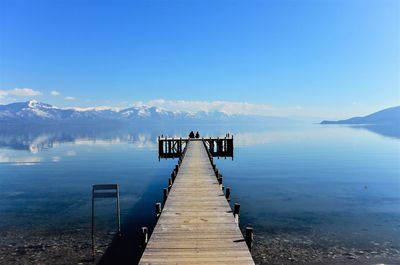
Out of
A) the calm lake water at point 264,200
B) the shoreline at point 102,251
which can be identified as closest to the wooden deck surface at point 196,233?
the shoreline at point 102,251

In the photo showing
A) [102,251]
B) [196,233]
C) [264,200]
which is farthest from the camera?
[264,200]

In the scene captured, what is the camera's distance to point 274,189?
35500mm

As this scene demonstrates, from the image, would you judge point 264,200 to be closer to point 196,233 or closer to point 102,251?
point 102,251

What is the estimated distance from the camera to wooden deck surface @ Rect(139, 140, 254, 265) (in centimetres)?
1056

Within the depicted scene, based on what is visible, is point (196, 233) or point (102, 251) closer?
point (196, 233)

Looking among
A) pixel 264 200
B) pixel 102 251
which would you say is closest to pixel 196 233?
pixel 102 251

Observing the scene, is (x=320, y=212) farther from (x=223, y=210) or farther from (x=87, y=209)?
(x=87, y=209)

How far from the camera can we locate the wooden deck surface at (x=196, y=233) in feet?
34.7

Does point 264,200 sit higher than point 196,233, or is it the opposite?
point 196,233

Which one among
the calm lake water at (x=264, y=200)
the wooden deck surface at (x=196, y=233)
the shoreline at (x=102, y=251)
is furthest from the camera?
the calm lake water at (x=264, y=200)

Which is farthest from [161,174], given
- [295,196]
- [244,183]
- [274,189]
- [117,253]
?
[117,253]

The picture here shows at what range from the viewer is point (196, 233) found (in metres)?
12.6

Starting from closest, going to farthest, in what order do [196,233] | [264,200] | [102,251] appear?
[196,233] < [102,251] < [264,200]

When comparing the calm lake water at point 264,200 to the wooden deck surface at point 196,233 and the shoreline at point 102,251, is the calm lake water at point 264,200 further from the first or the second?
the wooden deck surface at point 196,233
